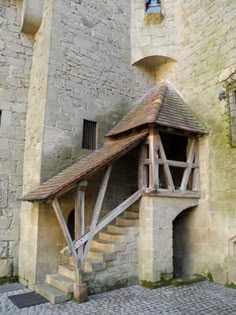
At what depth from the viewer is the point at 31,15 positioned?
6355 millimetres

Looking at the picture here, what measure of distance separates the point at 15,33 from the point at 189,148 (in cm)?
461

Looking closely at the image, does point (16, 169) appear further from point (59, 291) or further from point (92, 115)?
point (59, 291)

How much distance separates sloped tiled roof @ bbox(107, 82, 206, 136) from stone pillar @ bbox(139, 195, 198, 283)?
1465 mm

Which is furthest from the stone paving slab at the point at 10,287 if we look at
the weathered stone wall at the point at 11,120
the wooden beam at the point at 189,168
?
the wooden beam at the point at 189,168

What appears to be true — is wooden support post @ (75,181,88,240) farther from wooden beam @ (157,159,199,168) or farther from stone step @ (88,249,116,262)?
wooden beam @ (157,159,199,168)

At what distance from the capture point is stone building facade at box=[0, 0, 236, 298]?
5.61 metres

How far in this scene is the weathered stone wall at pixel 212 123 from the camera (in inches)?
220

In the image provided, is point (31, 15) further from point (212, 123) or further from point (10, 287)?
point (10, 287)

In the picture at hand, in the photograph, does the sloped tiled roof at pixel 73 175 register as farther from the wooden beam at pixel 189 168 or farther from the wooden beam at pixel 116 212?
the wooden beam at pixel 189 168

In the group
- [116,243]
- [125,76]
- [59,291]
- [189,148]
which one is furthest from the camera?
[125,76]

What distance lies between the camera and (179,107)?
21.1 ft

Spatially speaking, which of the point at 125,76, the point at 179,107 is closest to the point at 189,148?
the point at 179,107

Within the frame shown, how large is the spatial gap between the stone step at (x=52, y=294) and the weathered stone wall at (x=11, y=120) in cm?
112

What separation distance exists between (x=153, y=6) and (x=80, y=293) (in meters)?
7.06
